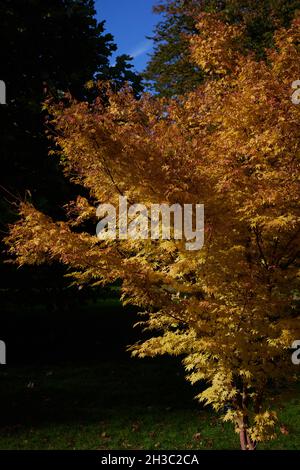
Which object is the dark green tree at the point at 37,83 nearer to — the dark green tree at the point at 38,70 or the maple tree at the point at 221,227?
the dark green tree at the point at 38,70

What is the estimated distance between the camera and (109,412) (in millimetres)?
9281

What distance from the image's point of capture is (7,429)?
8.37 meters

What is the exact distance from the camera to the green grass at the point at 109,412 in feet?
26.0

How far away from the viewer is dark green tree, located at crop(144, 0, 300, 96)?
804 inches

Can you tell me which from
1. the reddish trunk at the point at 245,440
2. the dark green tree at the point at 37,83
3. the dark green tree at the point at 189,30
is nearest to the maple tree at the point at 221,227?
the reddish trunk at the point at 245,440

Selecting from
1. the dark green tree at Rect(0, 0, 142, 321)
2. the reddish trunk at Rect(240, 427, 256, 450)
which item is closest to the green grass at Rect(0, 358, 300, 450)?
the reddish trunk at Rect(240, 427, 256, 450)

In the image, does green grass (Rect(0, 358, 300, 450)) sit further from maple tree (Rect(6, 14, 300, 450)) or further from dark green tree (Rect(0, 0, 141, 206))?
dark green tree (Rect(0, 0, 141, 206))

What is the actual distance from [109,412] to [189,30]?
65.9 feet

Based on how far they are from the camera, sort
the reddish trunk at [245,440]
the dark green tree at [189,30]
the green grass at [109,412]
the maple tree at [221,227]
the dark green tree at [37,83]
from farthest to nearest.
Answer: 1. the dark green tree at [189,30]
2. the dark green tree at [37,83]
3. the green grass at [109,412]
4. the reddish trunk at [245,440]
5. the maple tree at [221,227]

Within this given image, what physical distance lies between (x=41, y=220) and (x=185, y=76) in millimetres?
19521

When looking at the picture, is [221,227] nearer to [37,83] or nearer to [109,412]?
[109,412]

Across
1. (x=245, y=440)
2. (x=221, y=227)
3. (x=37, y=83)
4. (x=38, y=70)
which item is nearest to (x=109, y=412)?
(x=245, y=440)

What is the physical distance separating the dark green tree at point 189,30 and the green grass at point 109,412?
13.2m

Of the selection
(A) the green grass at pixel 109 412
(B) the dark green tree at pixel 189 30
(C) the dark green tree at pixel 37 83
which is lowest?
(A) the green grass at pixel 109 412
